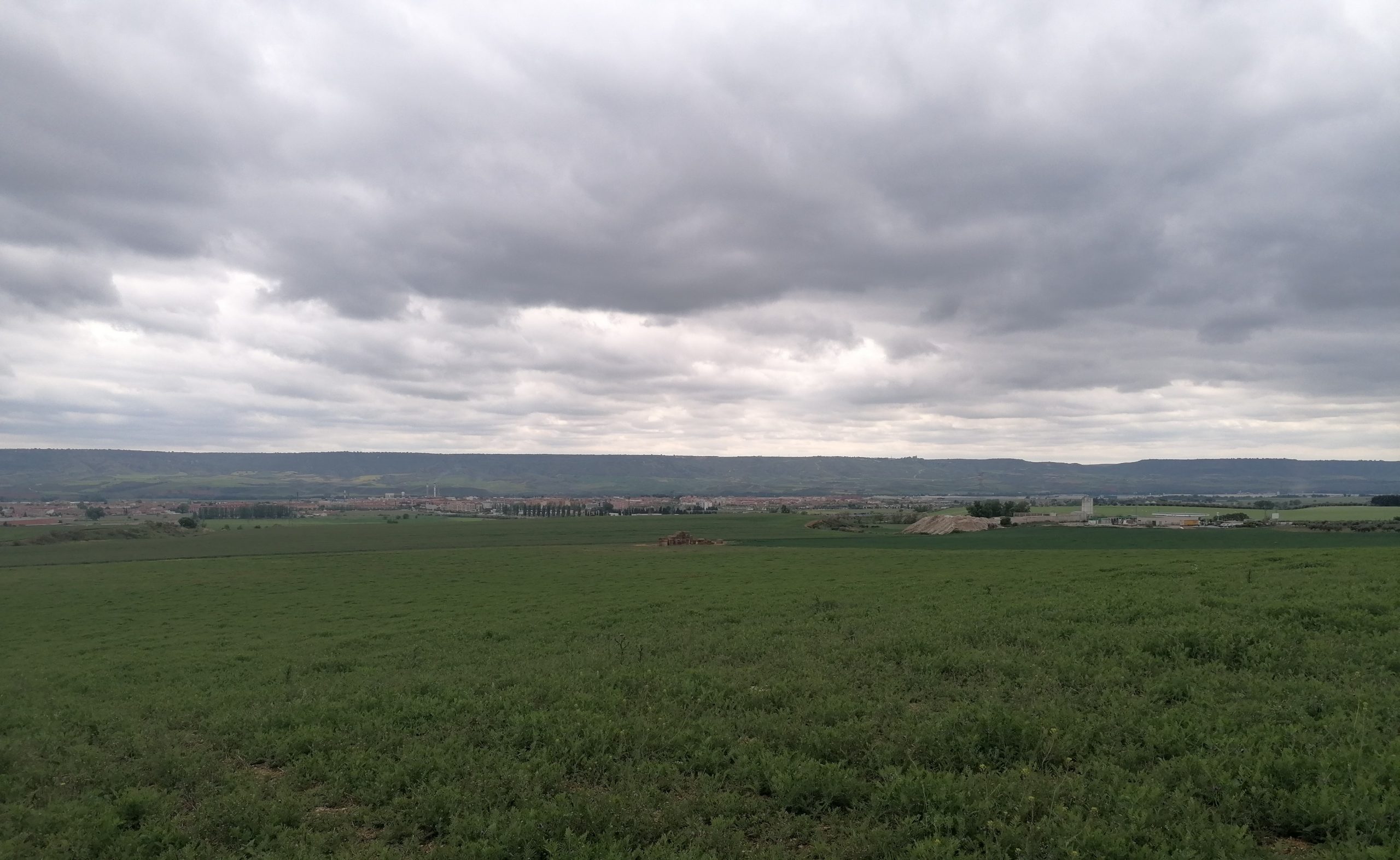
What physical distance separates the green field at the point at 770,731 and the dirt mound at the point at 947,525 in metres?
82.3

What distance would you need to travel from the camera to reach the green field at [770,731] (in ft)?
28.3

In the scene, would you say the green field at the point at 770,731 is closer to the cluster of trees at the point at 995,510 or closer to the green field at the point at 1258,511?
the cluster of trees at the point at 995,510

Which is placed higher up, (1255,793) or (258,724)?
(1255,793)

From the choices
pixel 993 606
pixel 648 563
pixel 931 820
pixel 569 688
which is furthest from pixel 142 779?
pixel 648 563

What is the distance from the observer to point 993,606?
2111 cm

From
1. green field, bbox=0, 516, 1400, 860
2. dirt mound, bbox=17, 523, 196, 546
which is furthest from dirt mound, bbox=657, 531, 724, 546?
dirt mound, bbox=17, 523, 196, 546

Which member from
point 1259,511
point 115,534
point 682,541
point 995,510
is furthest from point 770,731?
point 1259,511

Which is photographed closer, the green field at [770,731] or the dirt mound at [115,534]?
the green field at [770,731]

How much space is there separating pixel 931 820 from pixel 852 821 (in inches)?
34.2

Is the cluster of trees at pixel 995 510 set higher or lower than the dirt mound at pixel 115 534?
Result: higher

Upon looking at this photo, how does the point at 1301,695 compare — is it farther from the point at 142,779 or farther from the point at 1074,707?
the point at 142,779

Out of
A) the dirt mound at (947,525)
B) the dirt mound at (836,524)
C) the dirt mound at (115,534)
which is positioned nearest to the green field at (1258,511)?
the dirt mound at (836,524)

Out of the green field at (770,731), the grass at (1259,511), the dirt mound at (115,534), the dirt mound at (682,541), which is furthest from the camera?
the grass at (1259,511)

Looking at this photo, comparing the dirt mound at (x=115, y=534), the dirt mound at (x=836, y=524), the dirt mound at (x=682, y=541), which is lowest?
the dirt mound at (x=115, y=534)
